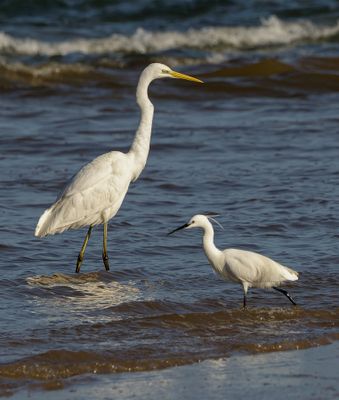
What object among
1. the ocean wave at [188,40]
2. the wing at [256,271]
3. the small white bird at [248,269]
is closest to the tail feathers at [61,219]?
the small white bird at [248,269]

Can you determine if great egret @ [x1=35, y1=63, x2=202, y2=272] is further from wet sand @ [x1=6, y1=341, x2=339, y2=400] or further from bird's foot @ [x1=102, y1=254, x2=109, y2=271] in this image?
wet sand @ [x1=6, y1=341, x2=339, y2=400]

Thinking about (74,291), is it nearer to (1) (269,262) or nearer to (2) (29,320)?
(2) (29,320)

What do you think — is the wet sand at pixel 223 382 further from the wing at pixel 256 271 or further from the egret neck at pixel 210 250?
the egret neck at pixel 210 250

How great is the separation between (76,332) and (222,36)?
14.9 meters

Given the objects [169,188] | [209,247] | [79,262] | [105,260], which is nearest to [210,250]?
[209,247]

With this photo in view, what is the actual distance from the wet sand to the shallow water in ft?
0.43

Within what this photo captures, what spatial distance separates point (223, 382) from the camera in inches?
235

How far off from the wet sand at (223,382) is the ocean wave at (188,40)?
14.0 m

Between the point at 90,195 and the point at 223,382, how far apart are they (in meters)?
3.49

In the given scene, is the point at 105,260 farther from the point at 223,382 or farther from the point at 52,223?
the point at 223,382

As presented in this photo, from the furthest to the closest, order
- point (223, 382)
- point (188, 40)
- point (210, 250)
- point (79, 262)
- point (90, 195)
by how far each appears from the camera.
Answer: point (188, 40), point (90, 195), point (79, 262), point (210, 250), point (223, 382)

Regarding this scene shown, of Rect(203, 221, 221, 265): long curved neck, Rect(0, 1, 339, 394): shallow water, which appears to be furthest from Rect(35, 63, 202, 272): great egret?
Rect(203, 221, 221, 265): long curved neck

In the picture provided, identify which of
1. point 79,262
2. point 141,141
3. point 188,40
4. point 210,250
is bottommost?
point 79,262

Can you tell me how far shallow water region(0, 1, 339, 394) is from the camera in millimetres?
6914
